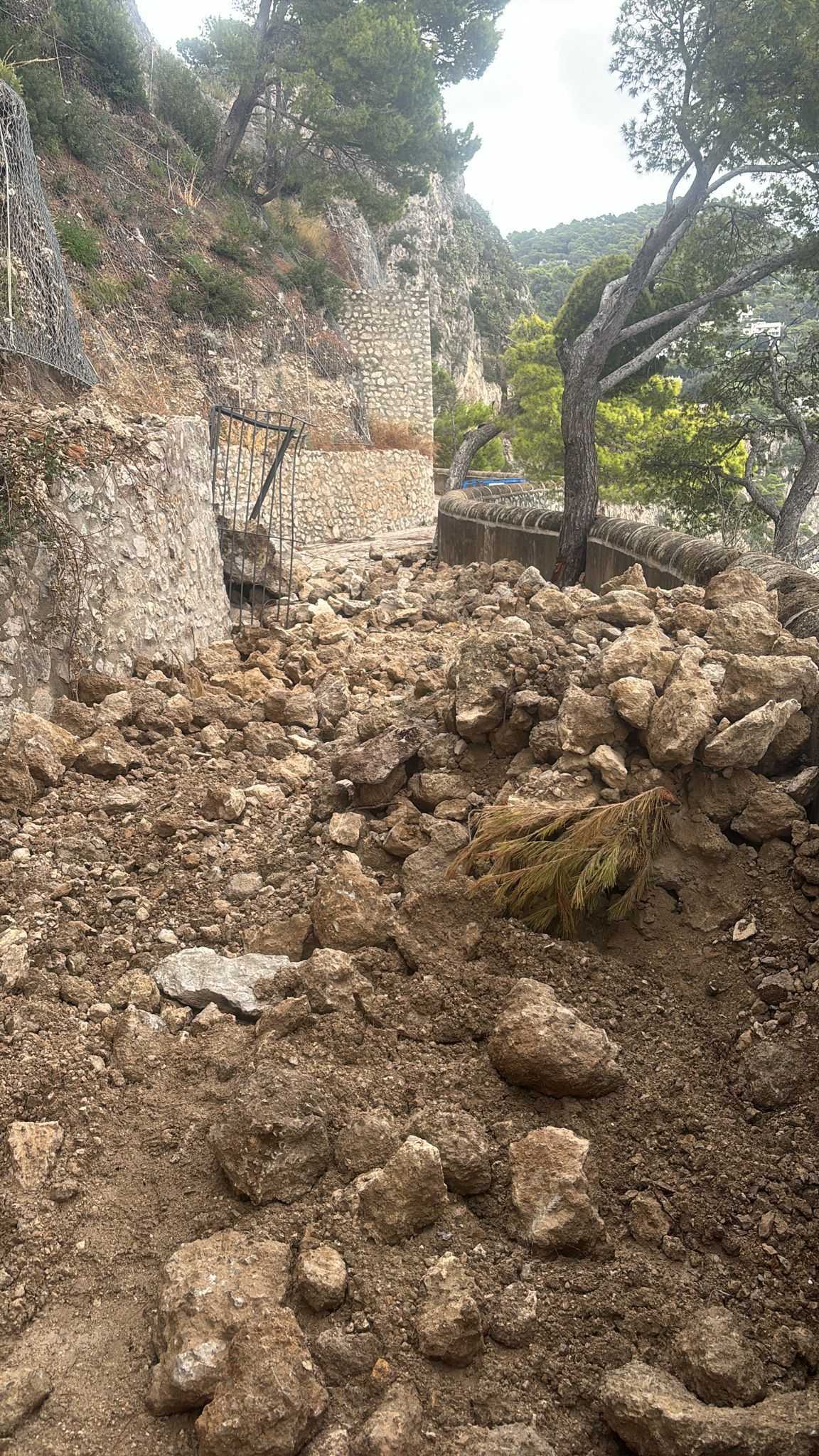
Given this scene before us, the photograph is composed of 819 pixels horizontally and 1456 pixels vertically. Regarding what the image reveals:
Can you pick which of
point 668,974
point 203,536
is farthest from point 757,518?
point 668,974

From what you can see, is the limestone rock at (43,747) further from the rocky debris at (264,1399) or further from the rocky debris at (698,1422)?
the rocky debris at (698,1422)

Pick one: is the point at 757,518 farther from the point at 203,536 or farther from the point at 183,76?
the point at 183,76

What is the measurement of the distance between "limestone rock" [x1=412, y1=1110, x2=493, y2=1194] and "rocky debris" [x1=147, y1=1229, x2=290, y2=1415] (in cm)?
37

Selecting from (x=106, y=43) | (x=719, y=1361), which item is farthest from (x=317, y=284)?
(x=719, y=1361)

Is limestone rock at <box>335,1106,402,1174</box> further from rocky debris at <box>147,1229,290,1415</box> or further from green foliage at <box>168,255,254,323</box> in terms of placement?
green foliage at <box>168,255,254,323</box>

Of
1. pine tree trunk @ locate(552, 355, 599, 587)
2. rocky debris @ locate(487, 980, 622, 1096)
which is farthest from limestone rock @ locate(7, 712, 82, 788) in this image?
pine tree trunk @ locate(552, 355, 599, 587)

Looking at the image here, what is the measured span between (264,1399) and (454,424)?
38943 millimetres

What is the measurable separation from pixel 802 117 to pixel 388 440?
47.5ft

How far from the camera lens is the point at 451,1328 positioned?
1.62 meters

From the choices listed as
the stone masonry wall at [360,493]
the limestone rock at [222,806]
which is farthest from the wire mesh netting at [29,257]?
the stone masonry wall at [360,493]

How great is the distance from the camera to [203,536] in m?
6.68

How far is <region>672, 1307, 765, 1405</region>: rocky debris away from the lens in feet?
4.89

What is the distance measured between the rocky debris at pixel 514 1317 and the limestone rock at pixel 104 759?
2.86 metres

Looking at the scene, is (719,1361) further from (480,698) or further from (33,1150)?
(480,698)
